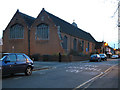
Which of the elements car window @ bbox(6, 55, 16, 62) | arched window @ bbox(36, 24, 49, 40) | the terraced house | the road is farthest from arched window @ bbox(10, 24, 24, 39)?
car window @ bbox(6, 55, 16, 62)

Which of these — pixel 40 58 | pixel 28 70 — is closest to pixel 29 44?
pixel 40 58

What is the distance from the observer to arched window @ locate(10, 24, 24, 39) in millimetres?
41906

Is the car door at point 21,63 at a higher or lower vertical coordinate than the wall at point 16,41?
lower

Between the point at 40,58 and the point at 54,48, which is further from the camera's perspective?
the point at 54,48

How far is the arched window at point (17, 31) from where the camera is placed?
41.9m

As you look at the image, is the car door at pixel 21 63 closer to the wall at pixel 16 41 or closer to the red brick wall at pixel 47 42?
the red brick wall at pixel 47 42

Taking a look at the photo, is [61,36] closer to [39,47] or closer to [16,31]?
[39,47]

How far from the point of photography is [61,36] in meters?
39.9

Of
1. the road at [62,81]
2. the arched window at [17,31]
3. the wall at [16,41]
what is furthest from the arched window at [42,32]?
the road at [62,81]

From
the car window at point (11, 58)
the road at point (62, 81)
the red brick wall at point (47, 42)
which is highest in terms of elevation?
the red brick wall at point (47, 42)

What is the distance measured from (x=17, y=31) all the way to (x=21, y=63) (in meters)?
32.8

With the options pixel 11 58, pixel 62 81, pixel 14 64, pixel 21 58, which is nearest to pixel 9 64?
pixel 14 64

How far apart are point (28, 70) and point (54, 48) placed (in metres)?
26.7

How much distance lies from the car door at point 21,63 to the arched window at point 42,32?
2807 cm
